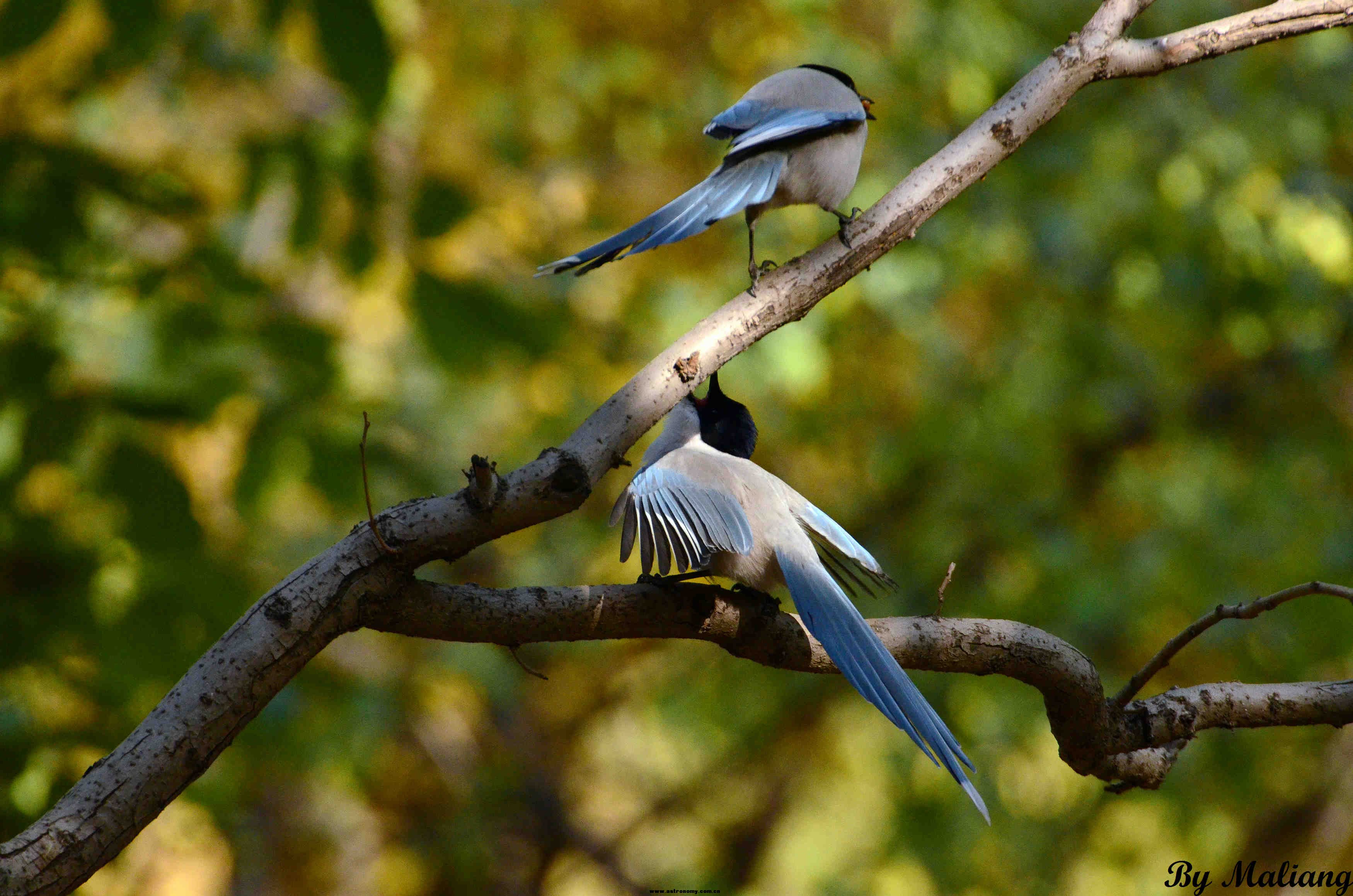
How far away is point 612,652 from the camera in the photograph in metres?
6.22

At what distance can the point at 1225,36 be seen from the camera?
2123mm

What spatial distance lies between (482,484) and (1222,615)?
1.32m

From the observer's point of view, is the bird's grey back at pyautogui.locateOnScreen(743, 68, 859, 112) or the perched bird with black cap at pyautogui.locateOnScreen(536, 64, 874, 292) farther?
the bird's grey back at pyautogui.locateOnScreen(743, 68, 859, 112)

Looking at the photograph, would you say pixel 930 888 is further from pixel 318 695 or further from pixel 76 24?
pixel 76 24

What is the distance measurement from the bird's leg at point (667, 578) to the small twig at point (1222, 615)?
0.82 meters

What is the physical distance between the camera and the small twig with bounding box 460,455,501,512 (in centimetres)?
151

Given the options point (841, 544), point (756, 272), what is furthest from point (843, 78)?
point (841, 544)

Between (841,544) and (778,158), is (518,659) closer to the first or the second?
(841,544)

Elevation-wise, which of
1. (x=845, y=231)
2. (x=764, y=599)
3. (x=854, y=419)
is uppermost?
(x=854, y=419)

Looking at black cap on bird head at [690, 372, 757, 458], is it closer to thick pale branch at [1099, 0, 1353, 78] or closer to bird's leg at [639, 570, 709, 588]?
bird's leg at [639, 570, 709, 588]

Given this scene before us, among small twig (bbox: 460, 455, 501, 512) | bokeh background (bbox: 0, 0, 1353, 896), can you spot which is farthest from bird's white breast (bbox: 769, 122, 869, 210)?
bokeh background (bbox: 0, 0, 1353, 896)

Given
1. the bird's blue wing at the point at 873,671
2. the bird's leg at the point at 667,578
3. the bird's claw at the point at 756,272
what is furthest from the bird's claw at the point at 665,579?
the bird's claw at the point at 756,272

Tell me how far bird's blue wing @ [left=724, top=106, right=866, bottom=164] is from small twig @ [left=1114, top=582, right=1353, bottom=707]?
3.86 ft

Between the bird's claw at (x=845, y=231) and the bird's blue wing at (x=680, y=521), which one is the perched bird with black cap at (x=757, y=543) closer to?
the bird's blue wing at (x=680, y=521)
